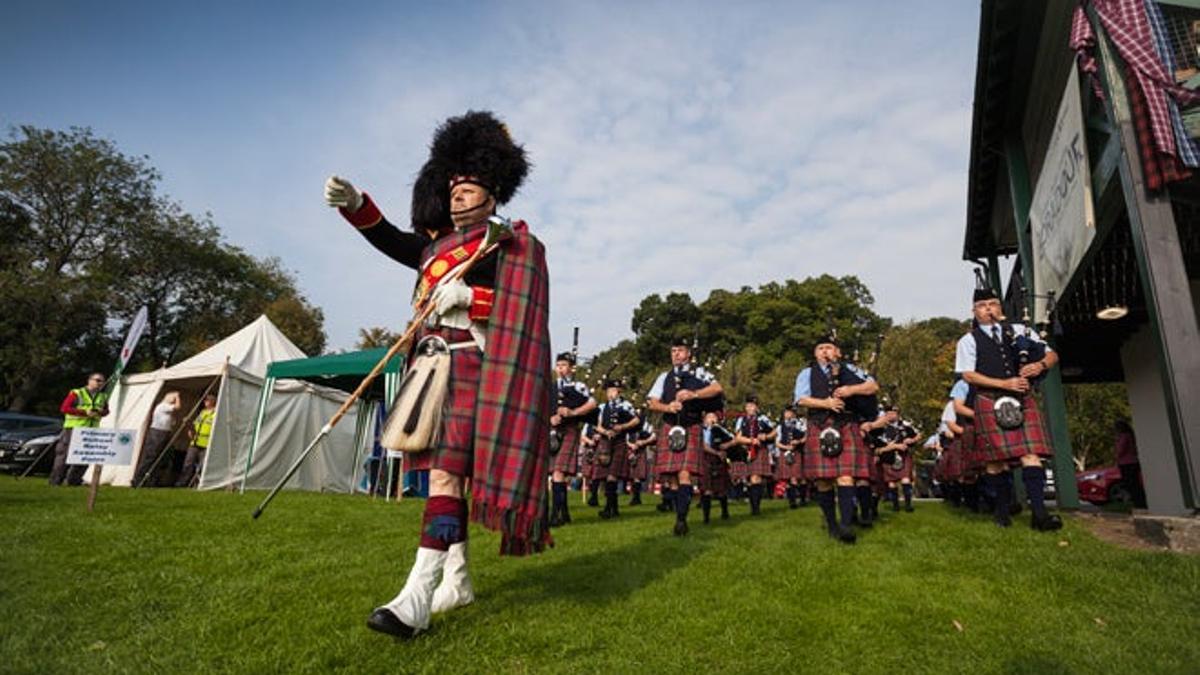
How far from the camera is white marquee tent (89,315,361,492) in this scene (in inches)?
534

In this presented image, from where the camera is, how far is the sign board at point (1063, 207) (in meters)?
6.96

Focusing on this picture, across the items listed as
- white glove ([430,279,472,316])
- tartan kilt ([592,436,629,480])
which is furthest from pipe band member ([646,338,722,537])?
white glove ([430,279,472,316])

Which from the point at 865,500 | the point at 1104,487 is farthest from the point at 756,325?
the point at 865,500

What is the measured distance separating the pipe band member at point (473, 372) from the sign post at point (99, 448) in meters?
Answer: 5.53

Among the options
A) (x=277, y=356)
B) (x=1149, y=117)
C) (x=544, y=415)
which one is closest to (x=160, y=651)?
(x=544, y=415)

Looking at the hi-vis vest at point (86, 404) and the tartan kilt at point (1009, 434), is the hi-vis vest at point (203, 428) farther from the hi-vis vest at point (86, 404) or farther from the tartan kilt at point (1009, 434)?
the tartan kilt at point (1009, 434)

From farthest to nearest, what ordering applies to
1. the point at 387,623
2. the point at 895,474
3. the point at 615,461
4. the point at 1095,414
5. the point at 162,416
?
Result: 1. the point at 1095,414
2. the point at 162,416
3. the point at 895,474
4. the point at 615,461
5. the point at 387,623

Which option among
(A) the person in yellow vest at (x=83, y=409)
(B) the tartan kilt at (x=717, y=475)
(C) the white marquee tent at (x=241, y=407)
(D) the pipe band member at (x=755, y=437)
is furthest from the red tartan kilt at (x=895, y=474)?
(A) the person in yellow vest at (x=83, y=409)

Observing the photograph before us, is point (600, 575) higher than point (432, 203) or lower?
lower

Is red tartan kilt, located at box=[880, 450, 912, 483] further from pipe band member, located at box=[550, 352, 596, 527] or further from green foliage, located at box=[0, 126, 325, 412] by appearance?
green foliage, located at box=[0, 126, 325, 412]

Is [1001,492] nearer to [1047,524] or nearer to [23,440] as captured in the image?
[1047,524]

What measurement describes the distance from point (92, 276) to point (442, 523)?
107 ft

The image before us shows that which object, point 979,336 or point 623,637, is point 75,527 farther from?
point 979,336

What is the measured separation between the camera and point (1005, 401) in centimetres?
625
